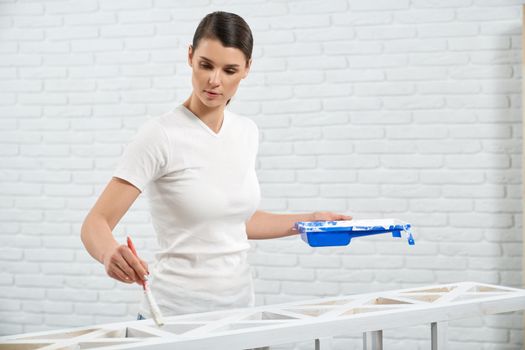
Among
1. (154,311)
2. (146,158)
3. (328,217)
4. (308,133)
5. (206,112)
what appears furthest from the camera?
(308,133)

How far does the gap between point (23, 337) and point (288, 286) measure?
6.13 feet

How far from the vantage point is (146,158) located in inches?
56.8

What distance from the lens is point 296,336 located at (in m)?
1.33

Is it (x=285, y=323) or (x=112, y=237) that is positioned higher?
(x=112, y=237)

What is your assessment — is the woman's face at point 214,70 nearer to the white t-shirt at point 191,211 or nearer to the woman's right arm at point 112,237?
the white t-shirt at point 191,211

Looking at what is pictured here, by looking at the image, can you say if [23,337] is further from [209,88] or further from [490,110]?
[490,110]

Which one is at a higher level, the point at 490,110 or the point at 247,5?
the point at 247,5

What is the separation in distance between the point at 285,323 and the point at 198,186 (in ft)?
1.21

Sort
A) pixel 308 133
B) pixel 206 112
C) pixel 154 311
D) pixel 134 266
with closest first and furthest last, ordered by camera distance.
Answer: pixel 134 266
pixel 154 311
pixel 206 112
pixel 308 133

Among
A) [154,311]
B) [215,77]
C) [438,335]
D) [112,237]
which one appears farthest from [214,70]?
[438,335]

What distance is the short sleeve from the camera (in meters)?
1.43

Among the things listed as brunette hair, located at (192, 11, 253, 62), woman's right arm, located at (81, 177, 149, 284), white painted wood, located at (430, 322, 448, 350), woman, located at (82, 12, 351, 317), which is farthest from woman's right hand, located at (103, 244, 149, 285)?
white painted wood, located at (430, 322, 448, 350)

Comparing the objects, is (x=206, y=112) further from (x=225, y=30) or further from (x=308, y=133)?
(x=308, y=133)

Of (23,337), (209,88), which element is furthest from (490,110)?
(23,337)
